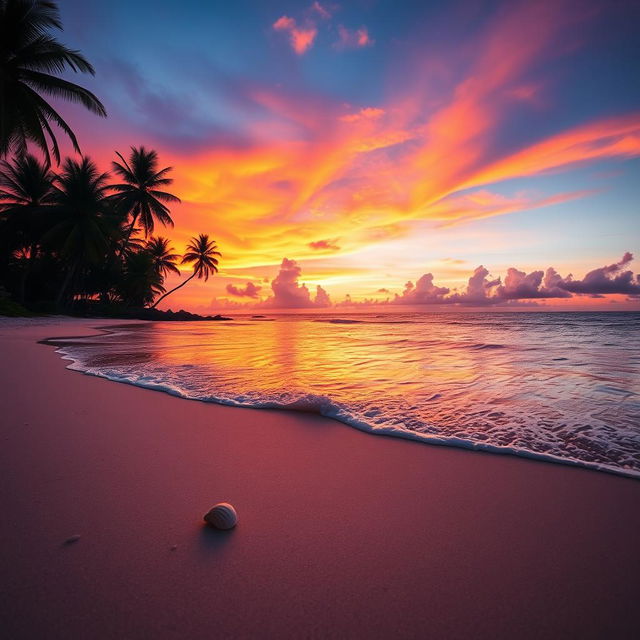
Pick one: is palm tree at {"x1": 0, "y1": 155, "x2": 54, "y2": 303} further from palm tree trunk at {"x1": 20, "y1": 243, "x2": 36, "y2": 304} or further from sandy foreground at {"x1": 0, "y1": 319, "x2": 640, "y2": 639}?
sandy foreground at {"x1": 0, "y1": 319, "x2": 640, "y2": 639}

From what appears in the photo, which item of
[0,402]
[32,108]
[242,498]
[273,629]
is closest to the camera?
[273,629]

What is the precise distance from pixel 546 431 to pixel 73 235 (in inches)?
1196

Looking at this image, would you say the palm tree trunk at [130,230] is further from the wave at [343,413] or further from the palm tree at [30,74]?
the wave at [343,413]

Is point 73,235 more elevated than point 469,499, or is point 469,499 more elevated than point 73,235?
point 73,235

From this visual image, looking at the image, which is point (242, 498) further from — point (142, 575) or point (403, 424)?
point (403, 424)

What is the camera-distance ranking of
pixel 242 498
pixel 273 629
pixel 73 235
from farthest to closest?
pixel 73 235
pixel 242 498
pixel 273 629

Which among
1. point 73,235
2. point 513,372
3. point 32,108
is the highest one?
point 32,108

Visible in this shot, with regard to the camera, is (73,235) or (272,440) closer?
(272,440)

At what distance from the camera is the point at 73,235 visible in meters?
25.0

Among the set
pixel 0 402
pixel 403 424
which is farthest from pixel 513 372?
pixel 0 402

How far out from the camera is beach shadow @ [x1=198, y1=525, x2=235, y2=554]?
1451mm

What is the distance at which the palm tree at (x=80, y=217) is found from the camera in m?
25.4

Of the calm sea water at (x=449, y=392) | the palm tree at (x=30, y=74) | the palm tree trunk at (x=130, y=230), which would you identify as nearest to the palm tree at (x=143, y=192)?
the palm tree trunk at (x=130, y=230)

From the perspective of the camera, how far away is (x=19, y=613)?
44.0 inches
